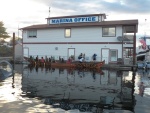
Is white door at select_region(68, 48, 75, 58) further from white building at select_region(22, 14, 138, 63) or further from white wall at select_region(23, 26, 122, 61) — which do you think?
white wall at select_region(23, 26, 122, 61)

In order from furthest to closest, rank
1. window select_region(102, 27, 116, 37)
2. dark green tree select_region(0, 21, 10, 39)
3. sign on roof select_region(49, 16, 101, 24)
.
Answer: dark green tree select_region(0, 21, 10, 39) < sign on roof select_region(49, 16, 101, 24) < window select_region(102, 27, 116, 37)

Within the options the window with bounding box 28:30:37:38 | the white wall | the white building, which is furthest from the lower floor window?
the window with bounding box 28:30:37:38

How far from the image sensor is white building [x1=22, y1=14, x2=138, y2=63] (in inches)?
1694

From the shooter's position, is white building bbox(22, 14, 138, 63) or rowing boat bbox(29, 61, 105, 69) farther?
white building bbox(22, 14, 138, 63)

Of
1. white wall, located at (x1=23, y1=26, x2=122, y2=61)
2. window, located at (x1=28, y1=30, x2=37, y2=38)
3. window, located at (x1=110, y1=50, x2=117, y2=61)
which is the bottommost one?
window, located at (x1=110, y1=50, x2=117, y2=61)

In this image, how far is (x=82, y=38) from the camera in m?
46.0

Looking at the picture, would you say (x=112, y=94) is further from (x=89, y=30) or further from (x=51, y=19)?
(x=51, y=19)

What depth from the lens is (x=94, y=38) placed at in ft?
148

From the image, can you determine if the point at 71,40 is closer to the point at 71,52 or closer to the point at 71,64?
the point at 71,52

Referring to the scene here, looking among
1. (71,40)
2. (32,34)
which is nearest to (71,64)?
(71,40)

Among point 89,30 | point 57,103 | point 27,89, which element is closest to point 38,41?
point 89,30

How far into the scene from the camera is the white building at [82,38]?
43.0 metres

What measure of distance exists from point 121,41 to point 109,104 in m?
28.6

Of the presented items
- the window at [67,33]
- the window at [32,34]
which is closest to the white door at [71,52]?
the window at [67,33]
